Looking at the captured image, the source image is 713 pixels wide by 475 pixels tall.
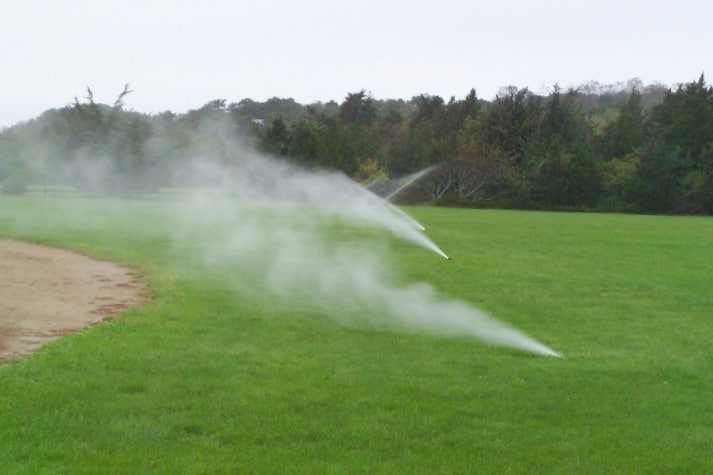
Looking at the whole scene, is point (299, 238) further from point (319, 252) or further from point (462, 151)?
point (462, 151)

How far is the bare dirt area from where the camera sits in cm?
1040

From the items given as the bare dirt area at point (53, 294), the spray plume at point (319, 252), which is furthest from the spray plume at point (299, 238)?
the bare dirt area at point (53, 294)

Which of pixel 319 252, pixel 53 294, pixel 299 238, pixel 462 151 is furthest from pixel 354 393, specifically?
pixel 462 151

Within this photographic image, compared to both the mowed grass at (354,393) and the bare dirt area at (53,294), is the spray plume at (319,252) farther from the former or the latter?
the bare dirt area at (53,294)

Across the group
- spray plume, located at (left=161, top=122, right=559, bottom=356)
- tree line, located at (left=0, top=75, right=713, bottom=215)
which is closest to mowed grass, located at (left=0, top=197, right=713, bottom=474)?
spray plume, located at (left=161, top=122, right=559, bottom=356)

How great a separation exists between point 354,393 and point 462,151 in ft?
209

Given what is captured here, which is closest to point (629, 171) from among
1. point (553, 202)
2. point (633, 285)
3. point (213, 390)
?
point (553, 202)

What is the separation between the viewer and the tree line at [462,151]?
53.0 m

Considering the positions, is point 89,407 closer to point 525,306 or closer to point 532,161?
point 525,306

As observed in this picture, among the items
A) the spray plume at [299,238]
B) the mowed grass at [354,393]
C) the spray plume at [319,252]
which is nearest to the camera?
the mowed grass at [354,393]

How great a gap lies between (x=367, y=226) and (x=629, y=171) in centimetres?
4446

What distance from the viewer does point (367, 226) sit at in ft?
107

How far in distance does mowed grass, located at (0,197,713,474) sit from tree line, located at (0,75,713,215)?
37.3m

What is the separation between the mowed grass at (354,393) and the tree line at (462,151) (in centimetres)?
3730
